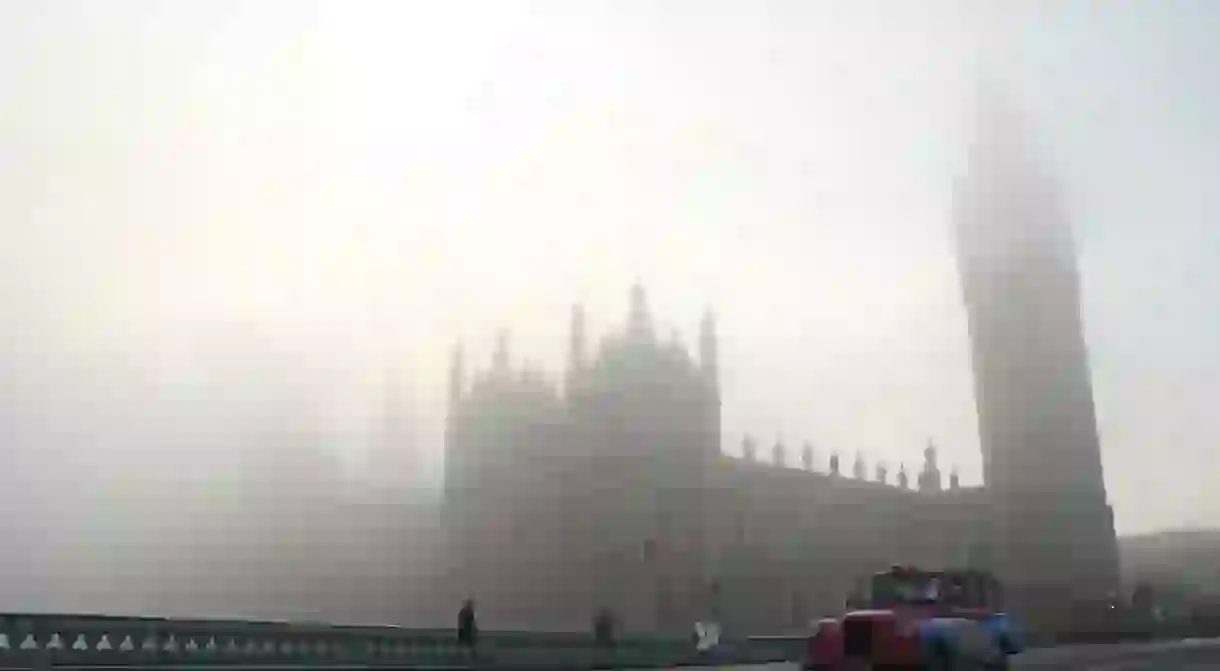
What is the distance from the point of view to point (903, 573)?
20812 millimetres

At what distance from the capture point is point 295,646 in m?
35.2

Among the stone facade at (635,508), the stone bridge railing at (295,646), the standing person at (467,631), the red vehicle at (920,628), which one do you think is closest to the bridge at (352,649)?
the stone bridge railing at (295,646)

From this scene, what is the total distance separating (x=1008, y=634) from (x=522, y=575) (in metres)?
76.8

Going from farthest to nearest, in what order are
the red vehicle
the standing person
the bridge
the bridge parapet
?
the standing person
the bridge
the bridge parapet
the red vehicle

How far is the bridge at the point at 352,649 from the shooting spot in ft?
91.4

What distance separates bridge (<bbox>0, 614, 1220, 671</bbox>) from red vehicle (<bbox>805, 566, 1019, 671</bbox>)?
7.61 meters

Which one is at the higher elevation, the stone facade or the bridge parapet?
the stone facade

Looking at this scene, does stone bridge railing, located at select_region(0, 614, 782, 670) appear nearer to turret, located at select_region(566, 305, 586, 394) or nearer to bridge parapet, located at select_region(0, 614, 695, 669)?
bridge parapet, located at select_region(0, 614, 695, 669)

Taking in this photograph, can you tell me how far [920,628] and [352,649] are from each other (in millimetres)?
22622

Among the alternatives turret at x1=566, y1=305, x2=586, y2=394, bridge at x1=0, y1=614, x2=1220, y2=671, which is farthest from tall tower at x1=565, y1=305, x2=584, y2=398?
bridge at x1=0, y1=614, x2=1220, y2=671

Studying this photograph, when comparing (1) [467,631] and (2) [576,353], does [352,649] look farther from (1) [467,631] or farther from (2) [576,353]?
(2) [576,353]

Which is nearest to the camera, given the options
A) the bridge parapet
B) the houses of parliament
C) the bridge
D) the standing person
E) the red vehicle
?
the red vehicle

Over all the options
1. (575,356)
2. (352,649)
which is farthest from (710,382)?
(352,649)

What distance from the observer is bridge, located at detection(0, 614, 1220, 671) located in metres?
27.9
